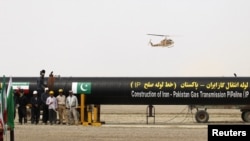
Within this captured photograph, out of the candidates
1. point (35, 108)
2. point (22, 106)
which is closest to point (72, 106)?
point (35, 108)

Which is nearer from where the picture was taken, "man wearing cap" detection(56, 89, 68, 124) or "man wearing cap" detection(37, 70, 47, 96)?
"man wearing cap" detection(56, 89, 68, 124)

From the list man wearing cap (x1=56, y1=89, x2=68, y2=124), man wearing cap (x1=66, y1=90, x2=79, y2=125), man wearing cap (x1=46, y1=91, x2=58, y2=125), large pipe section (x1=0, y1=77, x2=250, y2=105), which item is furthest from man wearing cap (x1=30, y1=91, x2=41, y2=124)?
large pipe section (x1=0, y1=77, x2=250, y2=105)

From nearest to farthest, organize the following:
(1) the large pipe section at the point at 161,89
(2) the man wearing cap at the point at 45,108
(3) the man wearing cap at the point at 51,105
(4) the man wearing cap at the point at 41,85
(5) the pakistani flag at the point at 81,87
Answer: (3) the man wearing cap at the point at 51,105 → (2) the man wearing cap at the point at 45,108 → (4) the man wearing cap at the point at 41,85 → (1) the large pipe section at the point at 161,89 → (5) the pakistani flag at the point at 81,87

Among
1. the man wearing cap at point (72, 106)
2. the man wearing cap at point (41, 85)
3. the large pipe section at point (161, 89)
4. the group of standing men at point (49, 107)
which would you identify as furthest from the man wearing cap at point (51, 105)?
the large pipe section at point (161, 89)

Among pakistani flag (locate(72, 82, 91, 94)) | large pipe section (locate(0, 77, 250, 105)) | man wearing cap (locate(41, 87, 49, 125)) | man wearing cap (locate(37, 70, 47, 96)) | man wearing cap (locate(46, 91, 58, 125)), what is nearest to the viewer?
man wearing cap (locate(46, 91, 58, 125))

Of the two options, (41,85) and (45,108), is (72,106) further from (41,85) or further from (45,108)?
(41,85)

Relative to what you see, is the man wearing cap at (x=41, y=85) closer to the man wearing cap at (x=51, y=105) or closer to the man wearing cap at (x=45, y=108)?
the man wearing cap at (x=45, y=108)

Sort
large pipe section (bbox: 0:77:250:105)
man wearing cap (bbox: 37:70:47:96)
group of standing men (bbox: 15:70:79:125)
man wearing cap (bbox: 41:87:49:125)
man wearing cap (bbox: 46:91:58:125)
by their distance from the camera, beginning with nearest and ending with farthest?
1. man wearing cap (bbox: 46:91:58:125)
2. group of standing men (bbox: 15:70:79:125)
3. man wearing cap (bbox: 41:87:49:125)
4. man wearing cap (bbox: 37:70:47:96)
5. large pipe section (bbox: 0:77:250:105)

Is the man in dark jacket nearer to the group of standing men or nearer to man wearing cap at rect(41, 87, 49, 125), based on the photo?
the group of standing men

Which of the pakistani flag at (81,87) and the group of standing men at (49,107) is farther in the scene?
the pakistani flag at (81,87)
